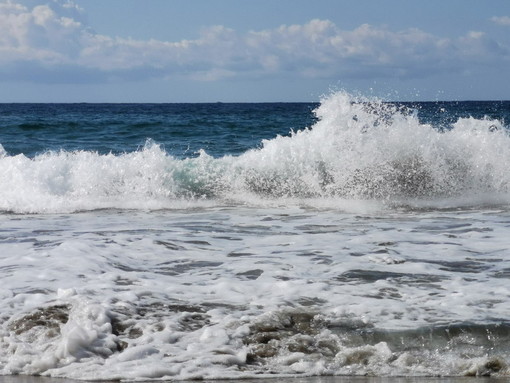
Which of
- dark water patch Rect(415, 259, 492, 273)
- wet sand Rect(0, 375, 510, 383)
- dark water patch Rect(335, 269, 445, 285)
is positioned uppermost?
dark water patch Rect(415, 259, 492, 273)

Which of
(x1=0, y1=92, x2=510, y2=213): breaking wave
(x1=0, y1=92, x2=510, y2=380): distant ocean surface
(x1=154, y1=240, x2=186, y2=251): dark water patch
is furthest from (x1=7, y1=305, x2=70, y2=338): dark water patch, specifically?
(x1=0, y1=92, x2=510, y2=213): breaking wave

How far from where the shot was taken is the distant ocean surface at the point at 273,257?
13.8 feet

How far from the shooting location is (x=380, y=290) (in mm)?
5258


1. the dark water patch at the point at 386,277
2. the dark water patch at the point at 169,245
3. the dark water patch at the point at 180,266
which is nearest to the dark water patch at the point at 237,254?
the dark water patch at the point at 180,266

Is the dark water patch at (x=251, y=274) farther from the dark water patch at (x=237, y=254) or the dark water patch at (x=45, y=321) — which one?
the dark water patch at (x=45, y=321)

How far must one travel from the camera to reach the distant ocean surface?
4191 millimetres

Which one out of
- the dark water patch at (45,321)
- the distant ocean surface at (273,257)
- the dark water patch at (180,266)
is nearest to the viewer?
the distant ocean surface at (273,257)

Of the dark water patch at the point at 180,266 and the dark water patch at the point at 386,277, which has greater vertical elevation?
the dark water patch at the point at 386,277

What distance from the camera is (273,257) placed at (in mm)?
6363

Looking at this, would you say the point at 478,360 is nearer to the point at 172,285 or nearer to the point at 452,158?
the point at 172,285

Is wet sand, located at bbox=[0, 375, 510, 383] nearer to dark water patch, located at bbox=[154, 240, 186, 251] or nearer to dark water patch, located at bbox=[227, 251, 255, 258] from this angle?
dark water patch, located at bbox=[227, 251, 255, 258]

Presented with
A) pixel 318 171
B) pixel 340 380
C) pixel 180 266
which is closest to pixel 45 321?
pixel 180 266

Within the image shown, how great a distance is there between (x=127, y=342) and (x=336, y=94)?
8328mm

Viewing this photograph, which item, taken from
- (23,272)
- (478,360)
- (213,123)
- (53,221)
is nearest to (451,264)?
(478,360)
